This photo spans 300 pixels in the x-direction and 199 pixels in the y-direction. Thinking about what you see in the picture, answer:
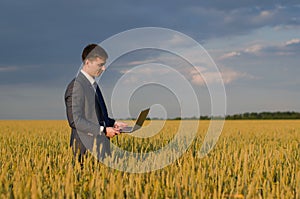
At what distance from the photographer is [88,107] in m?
4.95

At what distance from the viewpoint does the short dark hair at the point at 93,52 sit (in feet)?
15.4

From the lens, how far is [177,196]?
3.23 metres

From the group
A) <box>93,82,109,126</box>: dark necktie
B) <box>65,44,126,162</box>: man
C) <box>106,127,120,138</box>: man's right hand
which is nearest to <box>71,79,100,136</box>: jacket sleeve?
<box>65,44,126,162</box>: man

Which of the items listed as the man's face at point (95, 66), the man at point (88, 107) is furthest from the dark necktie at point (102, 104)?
the man's face at point (95, 66)

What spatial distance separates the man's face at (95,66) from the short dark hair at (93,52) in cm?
4

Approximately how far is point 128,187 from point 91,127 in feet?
4.74

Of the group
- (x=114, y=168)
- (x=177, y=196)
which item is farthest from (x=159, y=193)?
(x=114, y=168)

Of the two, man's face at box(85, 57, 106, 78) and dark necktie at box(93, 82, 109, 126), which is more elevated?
man's face at box(85, 57, 106, 78)

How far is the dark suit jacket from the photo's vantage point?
4.76 metres

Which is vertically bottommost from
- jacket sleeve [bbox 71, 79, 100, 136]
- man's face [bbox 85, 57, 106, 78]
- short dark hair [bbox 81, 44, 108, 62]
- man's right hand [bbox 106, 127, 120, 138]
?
man's right hand [bbox 106, 127, 120, 138]

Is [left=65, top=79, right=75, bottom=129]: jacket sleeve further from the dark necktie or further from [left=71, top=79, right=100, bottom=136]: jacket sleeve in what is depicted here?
the dark necktie

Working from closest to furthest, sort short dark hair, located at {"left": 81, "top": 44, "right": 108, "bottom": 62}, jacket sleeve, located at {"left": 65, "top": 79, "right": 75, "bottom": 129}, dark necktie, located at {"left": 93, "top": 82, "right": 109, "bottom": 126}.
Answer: short dark hair, located at {"left": 81, "top": 44, "right": 108, "bottom": 62}, jacket sleeve, located at {"left": 65, "top": 79, "right": 75, "bottom": 129}, dark necktie, located at {"left": 93, "top": 82, "right": 109, "bottom": 126}

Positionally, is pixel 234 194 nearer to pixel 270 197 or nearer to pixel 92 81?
pixel 270 197

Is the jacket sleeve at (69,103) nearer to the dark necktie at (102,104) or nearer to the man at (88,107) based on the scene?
the man at (88,107)
